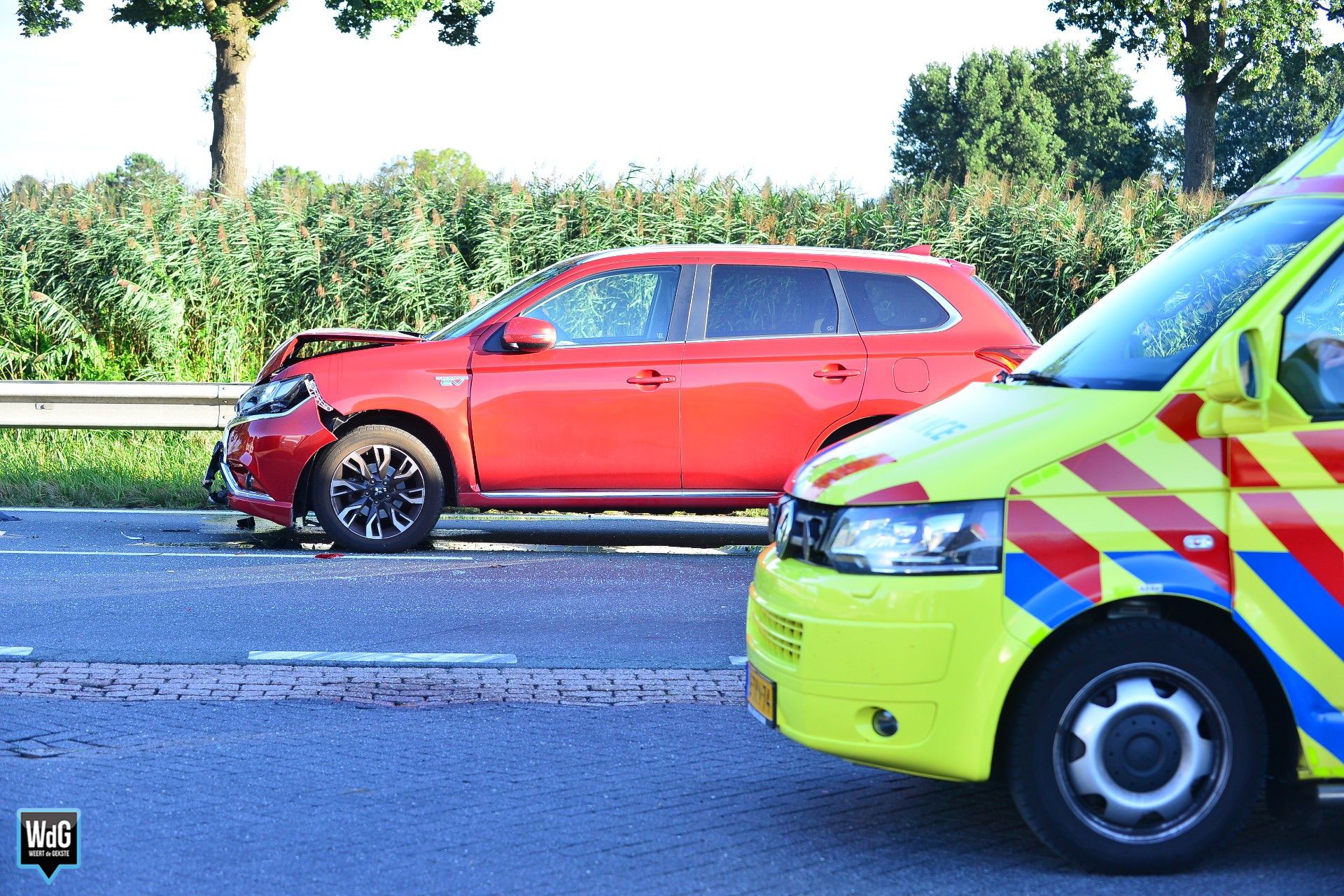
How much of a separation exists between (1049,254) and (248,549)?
397 inches

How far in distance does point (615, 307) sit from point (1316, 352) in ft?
20.1

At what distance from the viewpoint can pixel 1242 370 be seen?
146 inches

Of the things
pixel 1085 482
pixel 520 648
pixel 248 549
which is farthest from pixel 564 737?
pixel 248 549

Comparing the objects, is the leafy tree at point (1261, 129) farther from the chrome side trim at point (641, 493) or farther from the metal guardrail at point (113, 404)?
the chrome side trim at point (641, 493)

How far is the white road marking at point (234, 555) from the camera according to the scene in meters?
9.32

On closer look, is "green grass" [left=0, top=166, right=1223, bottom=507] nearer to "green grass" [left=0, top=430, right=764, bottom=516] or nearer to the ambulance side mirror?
"green grass" [left=0, top=430, right=764, bottom=516]

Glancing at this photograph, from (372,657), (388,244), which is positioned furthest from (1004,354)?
(388,244)

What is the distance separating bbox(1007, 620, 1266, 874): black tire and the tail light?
5723 millimetres

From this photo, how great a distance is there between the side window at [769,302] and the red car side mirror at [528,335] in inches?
38.6

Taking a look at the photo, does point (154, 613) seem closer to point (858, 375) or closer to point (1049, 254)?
point (858, 375)

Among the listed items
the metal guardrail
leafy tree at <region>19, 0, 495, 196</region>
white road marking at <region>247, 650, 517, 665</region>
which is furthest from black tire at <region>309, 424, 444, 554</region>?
leafy tree at <region>19, 0, 495, 196</region>

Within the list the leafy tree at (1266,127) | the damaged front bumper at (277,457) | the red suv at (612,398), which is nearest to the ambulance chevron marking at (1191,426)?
the red suv at (612,398)

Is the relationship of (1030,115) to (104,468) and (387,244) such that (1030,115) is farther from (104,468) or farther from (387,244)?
(104,468)

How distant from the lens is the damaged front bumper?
9445 mm
